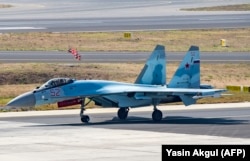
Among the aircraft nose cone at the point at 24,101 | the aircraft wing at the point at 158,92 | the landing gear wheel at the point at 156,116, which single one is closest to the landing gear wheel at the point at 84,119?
the aircraft wing at the point at 158,92

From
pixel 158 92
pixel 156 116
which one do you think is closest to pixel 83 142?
pixel 158 92

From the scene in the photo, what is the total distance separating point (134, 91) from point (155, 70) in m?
2.48

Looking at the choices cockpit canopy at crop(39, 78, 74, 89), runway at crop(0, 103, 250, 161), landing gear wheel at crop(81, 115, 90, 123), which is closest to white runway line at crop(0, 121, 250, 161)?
runway at crop(0, 103, 250, 161)

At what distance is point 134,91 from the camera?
4653cm

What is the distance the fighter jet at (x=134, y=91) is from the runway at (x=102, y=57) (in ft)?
75.8

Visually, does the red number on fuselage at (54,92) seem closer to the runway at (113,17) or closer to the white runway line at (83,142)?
the white runway line at (83,142)

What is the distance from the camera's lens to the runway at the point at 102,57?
7206cm

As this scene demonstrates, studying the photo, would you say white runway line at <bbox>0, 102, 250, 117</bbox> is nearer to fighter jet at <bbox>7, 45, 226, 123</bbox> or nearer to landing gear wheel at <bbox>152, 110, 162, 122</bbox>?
fighter jet at <bbox>7, 45, 226, 123</bbox>

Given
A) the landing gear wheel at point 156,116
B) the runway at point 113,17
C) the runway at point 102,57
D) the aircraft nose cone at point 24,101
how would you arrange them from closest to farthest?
1. the aircraft nose cone at point 24,101
2. the landing gear wheel at point 156,116
3. the runway at point 102,57
4. the runway at point 113,17

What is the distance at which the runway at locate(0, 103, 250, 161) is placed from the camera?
3412cm

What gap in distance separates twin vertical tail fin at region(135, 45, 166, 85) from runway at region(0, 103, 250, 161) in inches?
74.8

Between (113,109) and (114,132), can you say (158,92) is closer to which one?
(114,132)

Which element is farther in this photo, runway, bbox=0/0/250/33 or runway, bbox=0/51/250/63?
runway, bbox=0/0/250/33

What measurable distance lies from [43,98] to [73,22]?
64.7m
